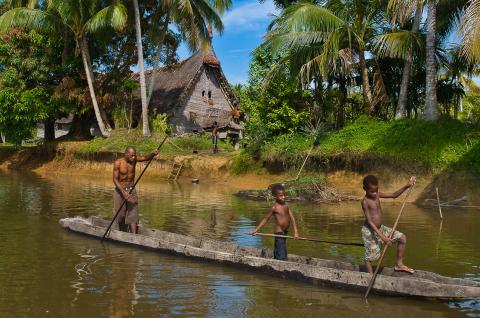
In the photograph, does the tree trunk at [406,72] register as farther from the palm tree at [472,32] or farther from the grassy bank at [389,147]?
the palm tree at [472,32]

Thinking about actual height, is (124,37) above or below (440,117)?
above

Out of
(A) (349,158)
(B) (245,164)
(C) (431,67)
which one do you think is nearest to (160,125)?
(B) (245,164)

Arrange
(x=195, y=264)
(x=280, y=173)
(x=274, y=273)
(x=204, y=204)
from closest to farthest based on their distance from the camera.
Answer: (x=274, y=273) → (x=195, y=264) → (x=204, y=204) → (x=280, y=173)

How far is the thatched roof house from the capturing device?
A: 99.0 ft

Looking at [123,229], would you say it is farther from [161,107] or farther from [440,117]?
[161,107]

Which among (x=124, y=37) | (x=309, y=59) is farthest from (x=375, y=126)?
(x=124, y=37)

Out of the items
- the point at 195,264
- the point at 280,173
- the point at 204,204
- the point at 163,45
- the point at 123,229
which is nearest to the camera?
the point at 195,264

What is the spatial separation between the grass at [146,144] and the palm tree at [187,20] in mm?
682

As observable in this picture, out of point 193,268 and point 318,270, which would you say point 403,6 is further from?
point 193,268

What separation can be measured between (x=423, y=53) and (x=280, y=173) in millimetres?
6820

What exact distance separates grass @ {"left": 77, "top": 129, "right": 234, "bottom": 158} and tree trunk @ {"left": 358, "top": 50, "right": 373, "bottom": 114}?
835cm

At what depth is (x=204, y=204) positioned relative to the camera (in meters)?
14.9

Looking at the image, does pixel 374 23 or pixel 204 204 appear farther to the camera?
pixel 374 23

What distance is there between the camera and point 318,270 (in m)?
6.51
